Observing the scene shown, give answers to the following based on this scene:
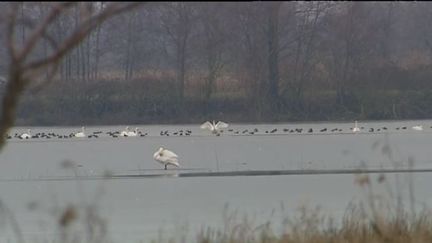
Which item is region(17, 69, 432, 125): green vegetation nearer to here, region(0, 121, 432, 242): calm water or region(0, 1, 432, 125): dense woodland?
region(0, 1, 432, 125): dense woodland

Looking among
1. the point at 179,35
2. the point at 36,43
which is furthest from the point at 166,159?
the point at 36,43

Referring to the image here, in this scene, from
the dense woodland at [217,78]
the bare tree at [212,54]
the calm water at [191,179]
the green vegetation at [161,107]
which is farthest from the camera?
the green vegetation at [161,107]

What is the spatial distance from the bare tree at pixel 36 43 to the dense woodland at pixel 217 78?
14850mm

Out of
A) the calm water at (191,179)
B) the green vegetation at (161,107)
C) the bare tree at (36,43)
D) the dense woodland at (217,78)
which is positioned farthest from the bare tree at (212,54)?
the bare tree at (36,43)

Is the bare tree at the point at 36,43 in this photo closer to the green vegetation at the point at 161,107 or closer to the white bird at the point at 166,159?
the white bird at the point at 166,159

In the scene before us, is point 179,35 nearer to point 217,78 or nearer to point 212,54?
point 212,54

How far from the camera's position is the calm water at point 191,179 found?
10.4 metres

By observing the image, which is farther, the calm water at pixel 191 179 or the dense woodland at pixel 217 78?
the dense woodland at pixel 217 78

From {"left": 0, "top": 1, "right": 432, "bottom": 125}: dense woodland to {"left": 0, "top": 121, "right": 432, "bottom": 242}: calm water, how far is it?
1.55 metres

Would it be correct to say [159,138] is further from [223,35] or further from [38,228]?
[38,228]

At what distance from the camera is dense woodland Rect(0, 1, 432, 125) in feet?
80.5

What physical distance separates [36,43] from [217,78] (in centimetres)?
3305

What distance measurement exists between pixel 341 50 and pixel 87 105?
1870cm

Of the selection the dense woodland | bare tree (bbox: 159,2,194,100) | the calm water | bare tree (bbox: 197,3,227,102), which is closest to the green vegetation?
the dense woodland
